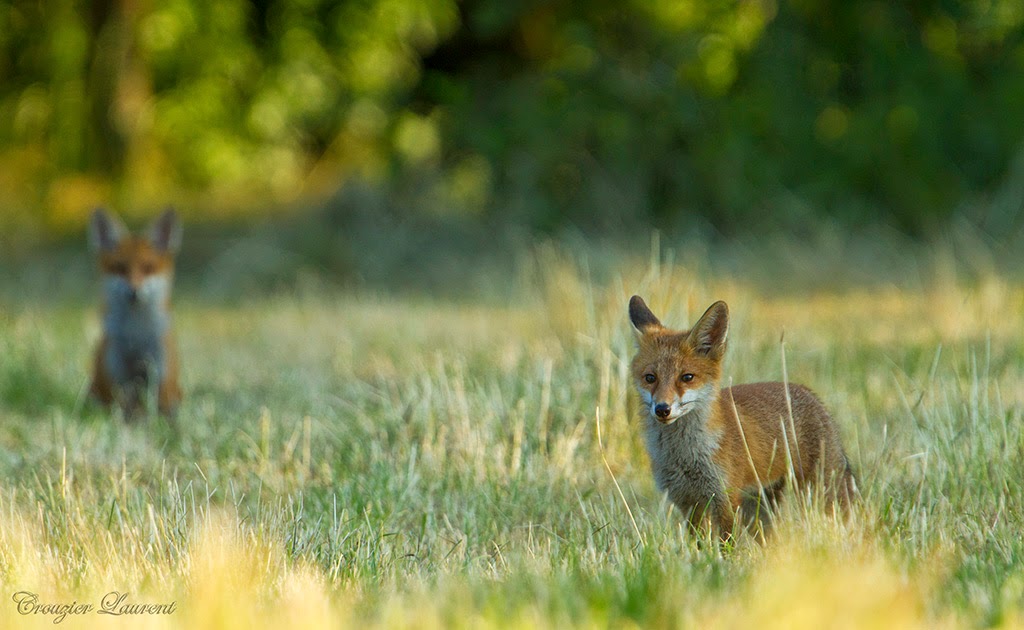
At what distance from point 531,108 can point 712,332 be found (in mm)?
11654

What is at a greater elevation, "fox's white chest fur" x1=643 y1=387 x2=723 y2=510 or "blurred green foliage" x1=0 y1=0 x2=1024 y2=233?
"blurred green foliage" x1=0 y1=0 x2=1024 y2=233

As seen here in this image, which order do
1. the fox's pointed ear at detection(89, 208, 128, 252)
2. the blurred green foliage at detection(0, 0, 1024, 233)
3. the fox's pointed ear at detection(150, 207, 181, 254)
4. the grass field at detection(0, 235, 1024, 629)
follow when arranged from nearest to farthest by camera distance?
the grass field at detection(0, 235, 1024, 629) < the fox's pointed ear at detection(89, 208, 128, 252) < the fox's pointed ear at detection(150, 207, 181, 254) < the blurred green foliage at detection(0, 0, 1024, 233)

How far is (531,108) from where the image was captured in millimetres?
16109

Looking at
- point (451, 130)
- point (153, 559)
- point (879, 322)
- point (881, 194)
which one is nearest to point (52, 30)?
point (451, 130)

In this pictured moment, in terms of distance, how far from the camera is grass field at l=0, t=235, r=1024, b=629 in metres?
3.45

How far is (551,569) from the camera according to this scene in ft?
13.2

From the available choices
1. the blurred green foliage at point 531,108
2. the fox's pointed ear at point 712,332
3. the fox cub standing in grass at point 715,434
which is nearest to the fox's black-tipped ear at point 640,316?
A: the fox cub standing in grass at point 715,434

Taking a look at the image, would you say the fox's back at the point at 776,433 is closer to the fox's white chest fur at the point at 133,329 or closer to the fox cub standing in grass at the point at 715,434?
the fox cub standing in grass at the point at 715,434

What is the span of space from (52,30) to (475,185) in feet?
22.7

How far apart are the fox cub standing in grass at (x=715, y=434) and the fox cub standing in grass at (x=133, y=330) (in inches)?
168

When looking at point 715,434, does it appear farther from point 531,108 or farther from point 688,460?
point 531,108

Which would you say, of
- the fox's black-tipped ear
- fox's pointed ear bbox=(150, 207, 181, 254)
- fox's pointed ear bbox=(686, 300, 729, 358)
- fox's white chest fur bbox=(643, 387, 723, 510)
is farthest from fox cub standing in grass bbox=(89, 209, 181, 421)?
fox's pointed ear bbox=(686, 300, 729, 358)

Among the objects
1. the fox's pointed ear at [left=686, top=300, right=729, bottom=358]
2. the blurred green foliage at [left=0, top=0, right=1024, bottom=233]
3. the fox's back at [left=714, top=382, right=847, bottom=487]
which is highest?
the blurred green foliage at [left=0, top=0, right=1024, bottom=233]

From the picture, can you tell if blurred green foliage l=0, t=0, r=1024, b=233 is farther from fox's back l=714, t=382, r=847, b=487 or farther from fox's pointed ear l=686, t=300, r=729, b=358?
fox's pointed ear l=686, t=300, r=729, b=358
